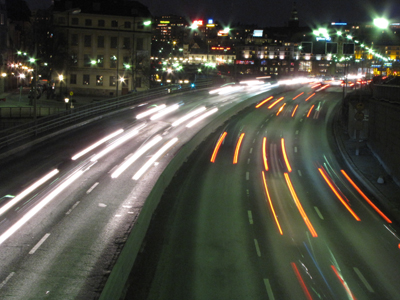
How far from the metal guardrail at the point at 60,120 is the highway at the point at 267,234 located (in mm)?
10494

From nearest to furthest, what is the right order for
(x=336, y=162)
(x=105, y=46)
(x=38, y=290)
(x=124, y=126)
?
(x=38, y=290) < (x=336, y=162) < (x=124, y=126) < (x=105, y=46)

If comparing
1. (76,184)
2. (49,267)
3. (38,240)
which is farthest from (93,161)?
(49,267)

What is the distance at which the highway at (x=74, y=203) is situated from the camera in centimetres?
1234

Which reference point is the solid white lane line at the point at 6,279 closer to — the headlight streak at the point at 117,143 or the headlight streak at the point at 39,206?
the headlight streak at the point at 39,206

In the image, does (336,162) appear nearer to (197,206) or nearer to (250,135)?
(250,135)

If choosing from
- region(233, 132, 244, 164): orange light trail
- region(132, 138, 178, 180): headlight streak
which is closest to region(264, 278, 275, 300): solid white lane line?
region(132, 138, 178, 180): headlight streak

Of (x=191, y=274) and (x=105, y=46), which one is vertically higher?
(x=105, y=46)

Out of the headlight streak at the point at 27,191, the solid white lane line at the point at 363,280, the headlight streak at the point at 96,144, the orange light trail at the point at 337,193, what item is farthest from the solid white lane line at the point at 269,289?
the headlight streak at the point at 96,144

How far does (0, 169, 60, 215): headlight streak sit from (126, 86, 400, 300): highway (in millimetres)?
5783

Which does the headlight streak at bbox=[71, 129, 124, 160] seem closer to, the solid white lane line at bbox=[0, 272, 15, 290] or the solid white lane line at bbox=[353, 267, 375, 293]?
the solid white lane line at bbox=[0, 272, 15, 290]

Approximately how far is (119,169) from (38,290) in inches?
522

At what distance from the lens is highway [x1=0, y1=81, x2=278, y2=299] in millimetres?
12344

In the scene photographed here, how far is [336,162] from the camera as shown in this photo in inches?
1230

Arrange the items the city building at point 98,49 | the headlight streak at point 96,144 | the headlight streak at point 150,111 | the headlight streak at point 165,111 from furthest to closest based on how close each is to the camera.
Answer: the city building at point 98,49
the headlight streak at point 165,111
the headlight streak at point 150,111
the headlight streak at point 96,144
